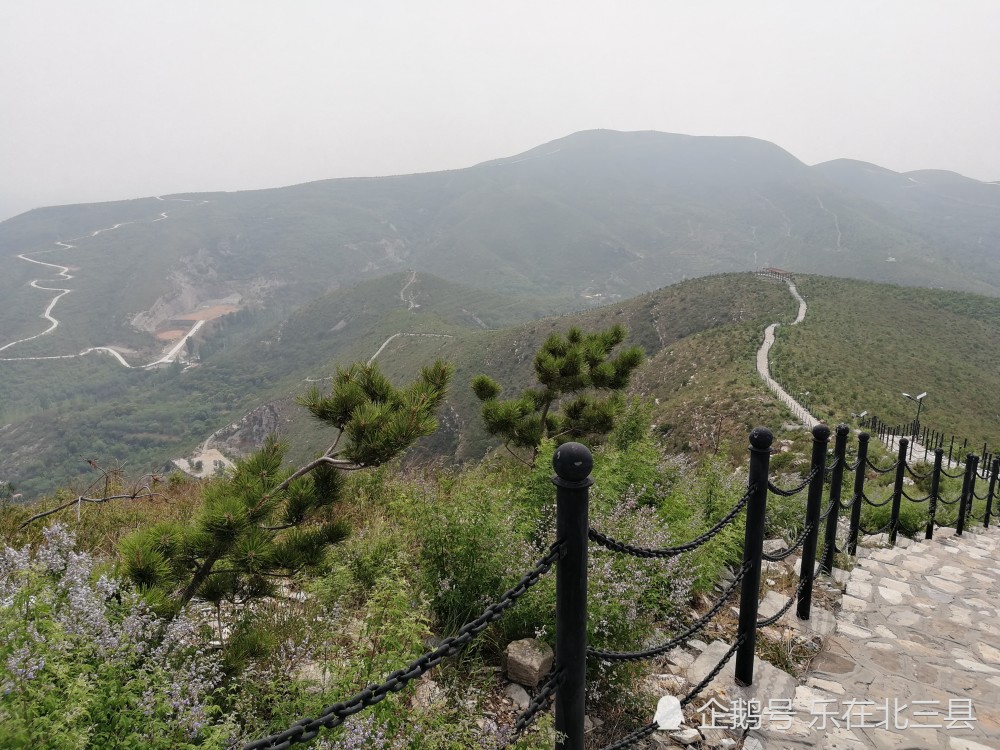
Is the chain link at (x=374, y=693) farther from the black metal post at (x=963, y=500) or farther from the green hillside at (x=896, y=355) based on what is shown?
the green hillside at (x=896, y=355)

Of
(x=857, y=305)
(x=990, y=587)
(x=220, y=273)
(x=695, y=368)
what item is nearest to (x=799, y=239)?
(x=857, y=305)

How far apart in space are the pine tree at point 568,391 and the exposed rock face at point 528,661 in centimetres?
528

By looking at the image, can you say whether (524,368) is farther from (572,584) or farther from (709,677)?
(572,584)

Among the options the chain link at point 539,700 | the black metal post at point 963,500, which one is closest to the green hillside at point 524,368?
the chain link at point 539,700

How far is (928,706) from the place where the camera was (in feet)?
10.1

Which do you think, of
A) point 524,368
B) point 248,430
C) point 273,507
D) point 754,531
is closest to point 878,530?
point 754,531

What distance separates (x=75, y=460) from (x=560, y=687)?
102615 millimetres

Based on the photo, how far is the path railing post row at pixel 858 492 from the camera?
4.57m

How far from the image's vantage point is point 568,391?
911cm

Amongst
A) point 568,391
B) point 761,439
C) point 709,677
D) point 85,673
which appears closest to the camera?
point 85,673

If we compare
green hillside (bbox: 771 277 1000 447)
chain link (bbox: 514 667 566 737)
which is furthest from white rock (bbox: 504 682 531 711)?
green hillside (bbox: 771 277 1000 447)

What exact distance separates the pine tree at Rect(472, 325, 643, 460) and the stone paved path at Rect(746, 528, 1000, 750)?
4.26m

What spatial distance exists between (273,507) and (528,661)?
4.97ft

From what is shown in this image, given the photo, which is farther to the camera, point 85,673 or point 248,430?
point 248,430
